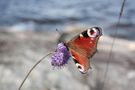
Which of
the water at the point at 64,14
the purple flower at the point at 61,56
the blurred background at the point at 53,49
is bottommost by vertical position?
the water at the point at 64,14

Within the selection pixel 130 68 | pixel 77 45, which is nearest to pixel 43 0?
pixel 130 68

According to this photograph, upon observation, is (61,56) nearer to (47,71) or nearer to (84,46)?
(84,46)

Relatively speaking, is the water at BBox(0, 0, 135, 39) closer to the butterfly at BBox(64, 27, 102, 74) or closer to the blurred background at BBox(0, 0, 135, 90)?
the blurred background at BBox(0, 0, 135, 90)

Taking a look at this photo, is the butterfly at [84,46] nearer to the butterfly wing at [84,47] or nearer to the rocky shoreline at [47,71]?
the butterfly wing at [84,47]

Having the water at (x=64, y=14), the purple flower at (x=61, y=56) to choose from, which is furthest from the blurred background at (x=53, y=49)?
the purple flower at (x=61, y=56)

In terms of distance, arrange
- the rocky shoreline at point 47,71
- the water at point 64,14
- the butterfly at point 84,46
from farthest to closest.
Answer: the water at point 64,14 < the rocky shoreline at point 47,71 < the butterfly at point 84,46

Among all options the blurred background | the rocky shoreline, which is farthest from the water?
the rocky shoreline

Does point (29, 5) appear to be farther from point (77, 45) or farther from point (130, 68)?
point (77, 45)

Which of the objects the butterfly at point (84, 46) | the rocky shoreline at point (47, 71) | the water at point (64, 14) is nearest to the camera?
the butterfly at point (84, 46)
